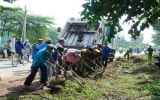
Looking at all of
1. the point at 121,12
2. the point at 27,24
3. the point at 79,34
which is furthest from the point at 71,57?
the point at 27,24

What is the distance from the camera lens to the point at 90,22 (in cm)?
468

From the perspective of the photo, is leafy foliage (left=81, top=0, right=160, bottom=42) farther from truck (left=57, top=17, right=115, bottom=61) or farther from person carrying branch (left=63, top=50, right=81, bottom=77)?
truck (left=57, top=17, right=115, bottom=61)

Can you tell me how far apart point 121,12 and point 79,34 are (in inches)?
350

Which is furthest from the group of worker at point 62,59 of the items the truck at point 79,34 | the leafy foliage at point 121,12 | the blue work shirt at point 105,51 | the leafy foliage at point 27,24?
the leafy foliage at point 27,24

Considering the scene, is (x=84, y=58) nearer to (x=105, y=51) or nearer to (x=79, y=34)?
(x=105, y=51)

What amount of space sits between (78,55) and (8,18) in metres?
23.8

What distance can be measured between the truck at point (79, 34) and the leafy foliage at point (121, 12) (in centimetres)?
747

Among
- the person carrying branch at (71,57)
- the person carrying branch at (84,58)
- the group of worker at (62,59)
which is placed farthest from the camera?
the person carrying branch at (84,58)

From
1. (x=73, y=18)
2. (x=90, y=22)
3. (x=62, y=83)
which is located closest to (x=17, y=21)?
(x=73, y=18)

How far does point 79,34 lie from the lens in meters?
12.7

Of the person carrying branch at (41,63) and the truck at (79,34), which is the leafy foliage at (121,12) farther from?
the truck at (79,34)

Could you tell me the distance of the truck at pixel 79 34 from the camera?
40.3 ft

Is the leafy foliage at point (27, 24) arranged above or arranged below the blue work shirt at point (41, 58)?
above

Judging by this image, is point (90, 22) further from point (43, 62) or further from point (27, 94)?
point (27, 94)
